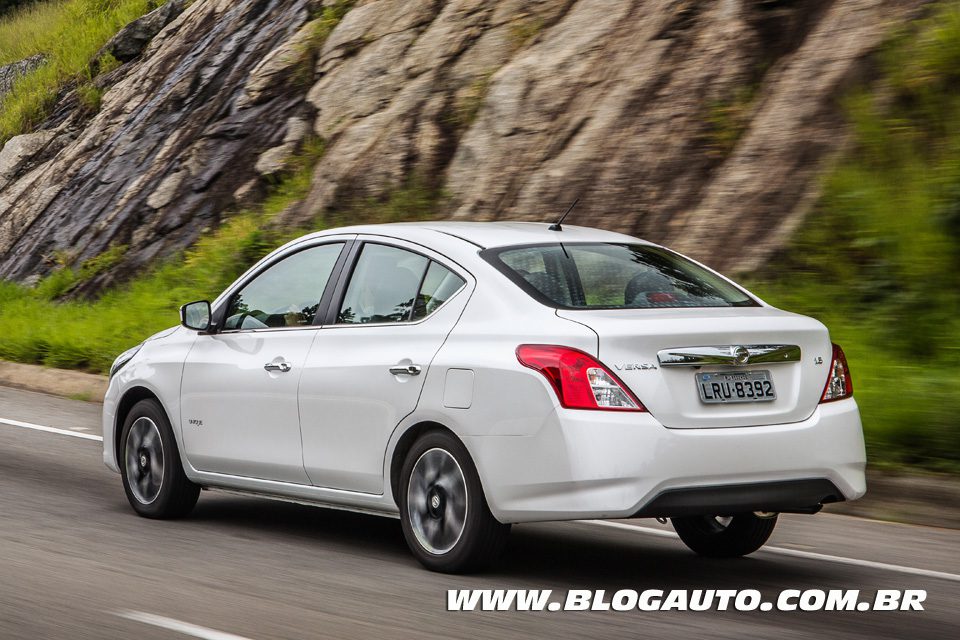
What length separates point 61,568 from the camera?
6.30m

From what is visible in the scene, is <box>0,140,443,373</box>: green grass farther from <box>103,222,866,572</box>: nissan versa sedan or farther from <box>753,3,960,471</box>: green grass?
<box>103,222,866,572</box>: nissan versa sedan

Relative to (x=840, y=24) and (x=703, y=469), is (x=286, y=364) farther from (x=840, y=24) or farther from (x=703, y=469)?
(x=840, y=24)

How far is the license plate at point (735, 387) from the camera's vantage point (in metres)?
5.57

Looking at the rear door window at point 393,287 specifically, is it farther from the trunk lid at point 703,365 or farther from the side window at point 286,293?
the trunk lid at point 703,365

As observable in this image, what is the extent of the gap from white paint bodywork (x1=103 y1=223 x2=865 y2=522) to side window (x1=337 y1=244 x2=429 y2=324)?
0.07 metres

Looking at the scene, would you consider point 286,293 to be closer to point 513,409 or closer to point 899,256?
point 513,409

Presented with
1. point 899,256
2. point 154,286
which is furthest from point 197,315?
point 154,286

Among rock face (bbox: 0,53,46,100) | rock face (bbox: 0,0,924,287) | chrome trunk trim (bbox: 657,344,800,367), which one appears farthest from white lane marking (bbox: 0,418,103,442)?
rock face (bbox: 0,53,46,100)

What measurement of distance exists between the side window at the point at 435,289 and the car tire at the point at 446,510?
63 cm

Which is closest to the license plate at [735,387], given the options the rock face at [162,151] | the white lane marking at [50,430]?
the white lane marking at [50,430]

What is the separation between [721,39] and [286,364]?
935 cm

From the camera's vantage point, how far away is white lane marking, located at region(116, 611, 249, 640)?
4996 millimetres

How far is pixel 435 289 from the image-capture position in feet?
20.9

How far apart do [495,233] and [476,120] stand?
36.7ft
